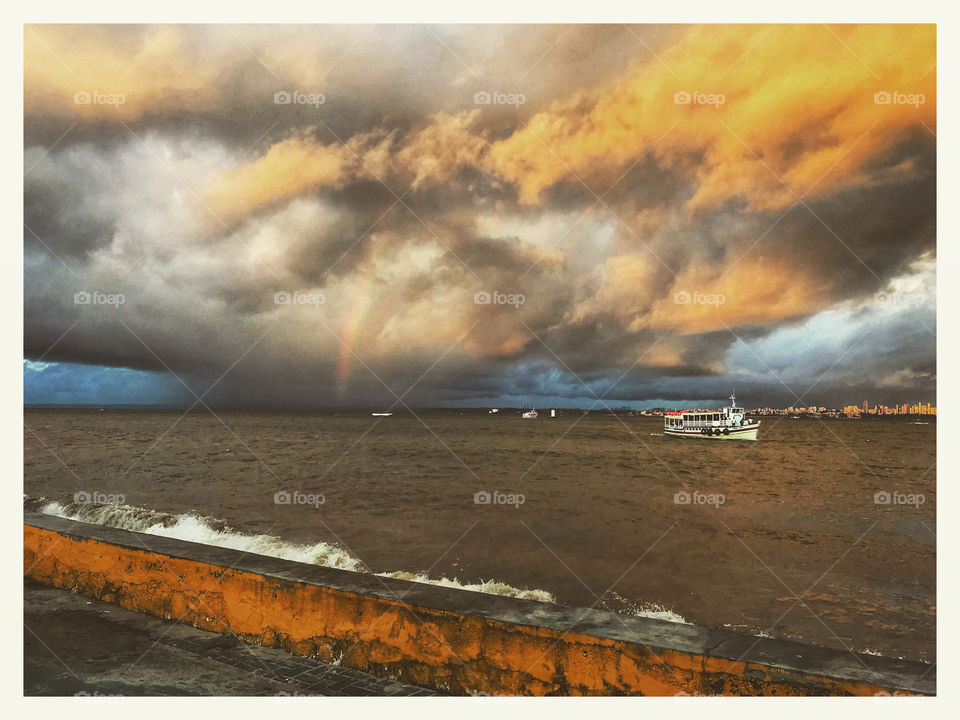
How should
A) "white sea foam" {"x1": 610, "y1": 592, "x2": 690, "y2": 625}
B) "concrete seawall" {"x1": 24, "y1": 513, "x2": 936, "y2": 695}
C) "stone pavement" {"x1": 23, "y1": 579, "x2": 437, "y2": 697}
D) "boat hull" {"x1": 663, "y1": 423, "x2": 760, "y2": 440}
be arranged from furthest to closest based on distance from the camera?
1. "boat hull" {"x1": 663, "y1": 423, "x2": 760, "y2": 440}
2. "white sea foam" {"x1": 610, "y1": 592, "x2": 690, "y2": 625}
3. "stone pavement" {"x1": 23, "y1": 579, "x2": 437, "y2": 697}
4. "concrete seawall" {"x1": 24, "y1": 513, "x2": 936, "y2": 695}

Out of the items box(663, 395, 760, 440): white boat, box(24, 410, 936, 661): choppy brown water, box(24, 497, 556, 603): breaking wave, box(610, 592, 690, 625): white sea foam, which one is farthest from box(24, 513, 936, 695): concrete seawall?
box(663, 395, 760, 440): white boat

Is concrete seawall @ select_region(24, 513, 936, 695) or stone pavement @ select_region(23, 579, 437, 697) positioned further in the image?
stone pavement @ select_region(23, 579, 437, 697)

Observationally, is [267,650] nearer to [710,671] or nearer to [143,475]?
[710,671]

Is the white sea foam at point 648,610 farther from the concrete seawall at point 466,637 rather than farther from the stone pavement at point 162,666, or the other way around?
the stone pavement at point 162,666

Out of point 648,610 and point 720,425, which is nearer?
point 648,610

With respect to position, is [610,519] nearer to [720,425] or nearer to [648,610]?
[648,610]

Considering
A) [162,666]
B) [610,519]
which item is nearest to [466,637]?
[162,666]

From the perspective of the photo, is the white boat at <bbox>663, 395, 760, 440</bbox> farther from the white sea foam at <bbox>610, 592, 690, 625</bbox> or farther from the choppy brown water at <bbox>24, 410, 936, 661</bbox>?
the white sea foam at <bbox>610, 592, 690, 625</bbox>
